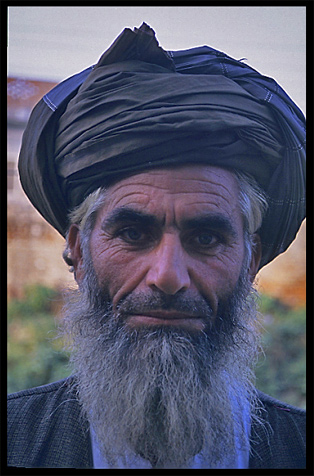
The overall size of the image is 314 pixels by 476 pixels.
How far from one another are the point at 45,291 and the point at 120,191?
650mm

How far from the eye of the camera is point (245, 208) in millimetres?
1684

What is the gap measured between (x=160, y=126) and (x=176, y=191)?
0.65 feet

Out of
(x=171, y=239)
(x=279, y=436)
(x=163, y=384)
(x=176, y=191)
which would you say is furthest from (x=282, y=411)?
(x=176, y=191)

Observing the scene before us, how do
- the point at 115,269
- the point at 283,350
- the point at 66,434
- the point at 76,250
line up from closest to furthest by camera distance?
1. the point at 115,269
2. the point at 66,434
3. the point at 76,250
4. the point at 283,350

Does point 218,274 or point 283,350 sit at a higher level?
point 218,274

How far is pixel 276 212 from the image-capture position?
178 centimetres

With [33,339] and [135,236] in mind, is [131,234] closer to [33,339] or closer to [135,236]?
[135,236]

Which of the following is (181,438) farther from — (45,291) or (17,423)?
(45,291)

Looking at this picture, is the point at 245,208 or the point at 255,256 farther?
the point at 255,256

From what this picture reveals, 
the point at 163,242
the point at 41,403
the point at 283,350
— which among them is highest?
the point at 163,242

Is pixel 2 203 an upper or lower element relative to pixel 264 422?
upper

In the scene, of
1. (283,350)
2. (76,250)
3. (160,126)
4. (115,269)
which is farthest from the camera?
(283,350)

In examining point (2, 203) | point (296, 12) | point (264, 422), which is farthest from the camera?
point (2, 203)
